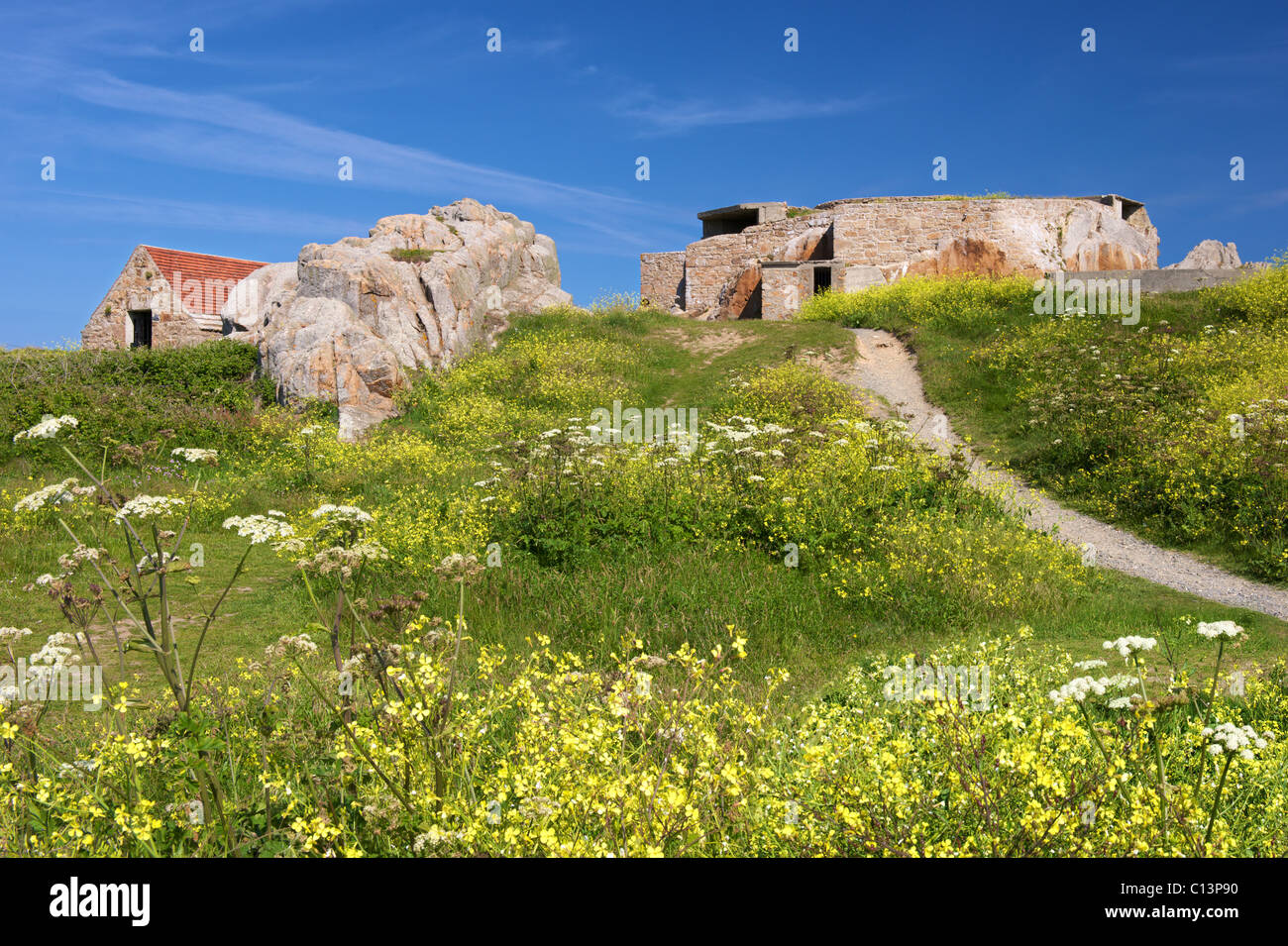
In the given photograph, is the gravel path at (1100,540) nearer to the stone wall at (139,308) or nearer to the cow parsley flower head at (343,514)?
the cow parsley flower head at (343,514)

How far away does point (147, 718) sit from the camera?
420 centimetres

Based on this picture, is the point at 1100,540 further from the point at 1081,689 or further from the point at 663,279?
the point at 663,279

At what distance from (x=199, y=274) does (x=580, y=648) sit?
98.9ft

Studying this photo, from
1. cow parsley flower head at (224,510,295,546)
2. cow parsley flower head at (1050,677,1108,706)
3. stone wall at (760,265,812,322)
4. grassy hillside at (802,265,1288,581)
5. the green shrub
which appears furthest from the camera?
stone wall at (760,265,812,322)

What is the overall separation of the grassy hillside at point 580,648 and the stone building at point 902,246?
1316 centimetres

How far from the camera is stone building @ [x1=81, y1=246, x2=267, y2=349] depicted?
2958cm

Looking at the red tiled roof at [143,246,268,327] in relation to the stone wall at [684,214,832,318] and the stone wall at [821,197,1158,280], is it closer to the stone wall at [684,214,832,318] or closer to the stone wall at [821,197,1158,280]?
the stone wall at [684,214,832,318]

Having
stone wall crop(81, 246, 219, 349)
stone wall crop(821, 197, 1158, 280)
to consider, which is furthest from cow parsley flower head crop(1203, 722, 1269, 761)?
stone wall crop(81, 246, 219, 349)

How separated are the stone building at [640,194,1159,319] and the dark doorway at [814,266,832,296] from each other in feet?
0.14

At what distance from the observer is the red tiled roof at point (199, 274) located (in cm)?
3027

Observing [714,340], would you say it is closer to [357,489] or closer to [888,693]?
[357,489]

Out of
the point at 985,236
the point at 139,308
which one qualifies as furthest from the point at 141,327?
the point at 985,236

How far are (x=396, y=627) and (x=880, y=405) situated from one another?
50.0 ft

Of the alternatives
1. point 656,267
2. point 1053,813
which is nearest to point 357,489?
point 1053,813
